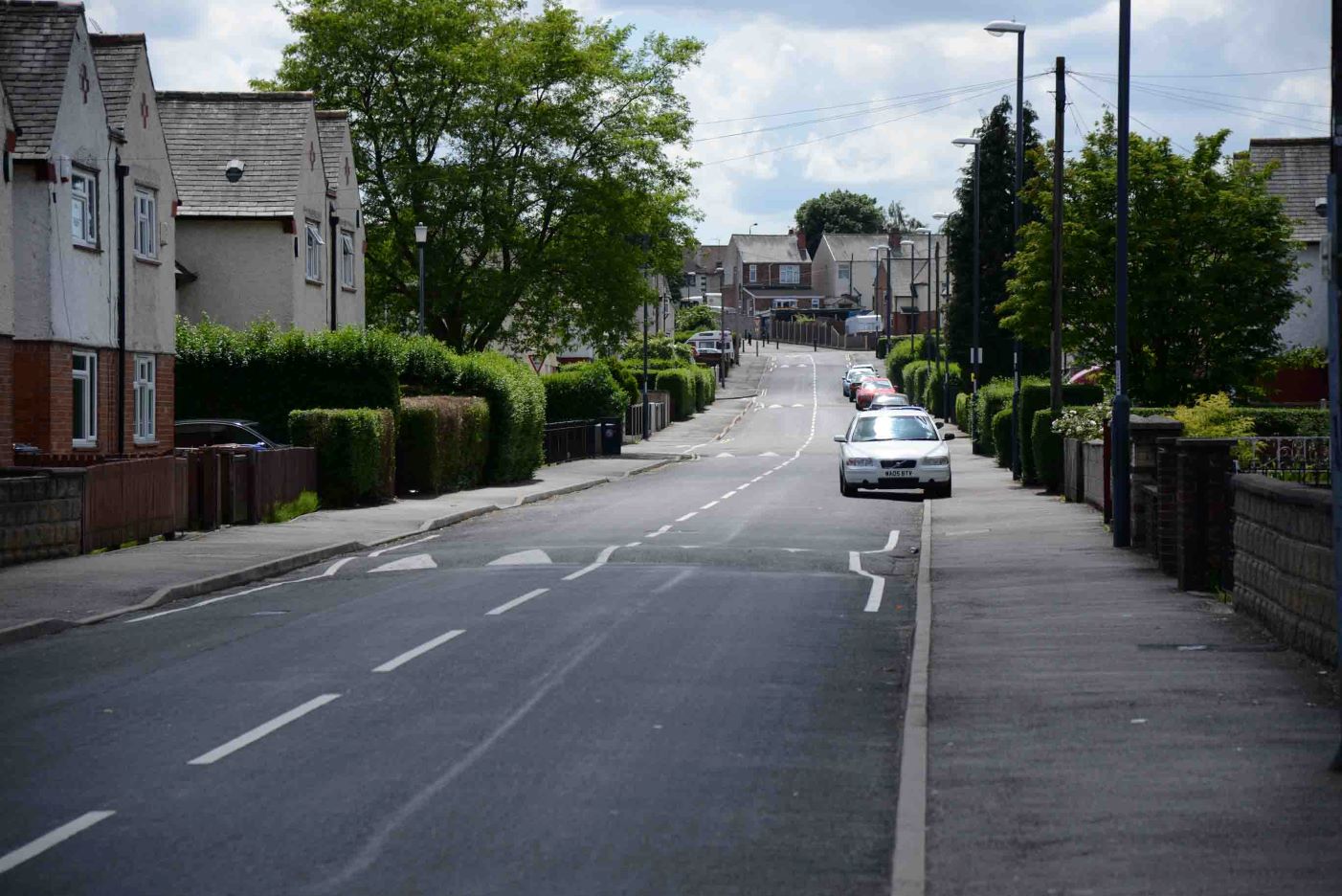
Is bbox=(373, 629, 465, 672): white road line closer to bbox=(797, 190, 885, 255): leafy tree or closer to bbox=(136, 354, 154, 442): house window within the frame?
bbox=(136, 354, 154, 442): house window

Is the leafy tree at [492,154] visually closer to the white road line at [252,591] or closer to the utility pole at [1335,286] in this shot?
the white road line at [252,591]

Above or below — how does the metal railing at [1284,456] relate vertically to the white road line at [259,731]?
above

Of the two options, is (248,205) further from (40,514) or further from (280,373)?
(40,514)

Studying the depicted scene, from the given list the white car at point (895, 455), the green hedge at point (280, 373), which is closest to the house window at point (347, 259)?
the green hedge at point (280, 373)

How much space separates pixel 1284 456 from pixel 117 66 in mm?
21941

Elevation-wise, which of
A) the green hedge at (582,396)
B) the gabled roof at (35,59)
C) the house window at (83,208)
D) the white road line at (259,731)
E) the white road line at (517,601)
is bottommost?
the white road line at (517,601)

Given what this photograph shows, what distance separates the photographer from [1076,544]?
68.0 ft

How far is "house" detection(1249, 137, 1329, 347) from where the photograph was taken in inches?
2046

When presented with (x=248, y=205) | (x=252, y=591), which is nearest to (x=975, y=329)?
(x=248, y=205)

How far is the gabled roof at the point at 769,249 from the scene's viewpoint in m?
188

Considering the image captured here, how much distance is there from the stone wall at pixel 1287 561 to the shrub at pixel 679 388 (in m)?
67.3

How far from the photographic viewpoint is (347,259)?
148ft

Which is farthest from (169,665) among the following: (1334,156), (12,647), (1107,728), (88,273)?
(88,273)

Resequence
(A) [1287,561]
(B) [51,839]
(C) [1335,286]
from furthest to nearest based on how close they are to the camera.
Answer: (A) [1287,561] < (C) [1335,286] < (B) [51,839]
